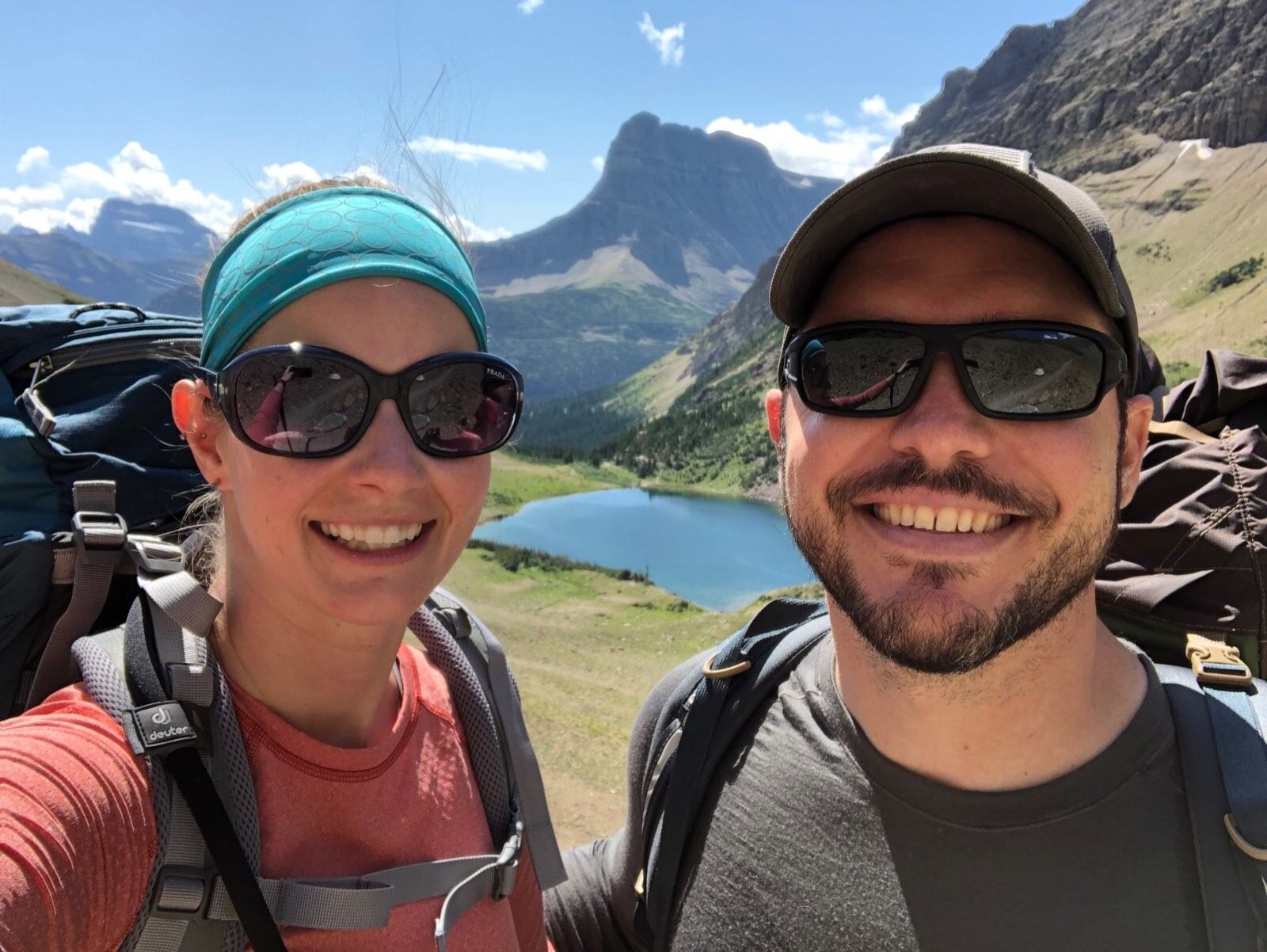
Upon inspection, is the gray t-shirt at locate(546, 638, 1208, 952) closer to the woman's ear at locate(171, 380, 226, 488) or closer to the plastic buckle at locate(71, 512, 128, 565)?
the woman's ear at locate(171, 380, 226, 488)

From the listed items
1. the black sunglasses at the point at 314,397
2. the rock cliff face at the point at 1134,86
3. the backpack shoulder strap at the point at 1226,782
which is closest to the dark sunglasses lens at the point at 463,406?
the black sunglasses at the point at 314,397

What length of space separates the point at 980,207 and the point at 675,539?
6439 cm

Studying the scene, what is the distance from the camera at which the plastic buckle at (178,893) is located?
5.17 feet

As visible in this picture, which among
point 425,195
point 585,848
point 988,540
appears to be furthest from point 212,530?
point 988,540

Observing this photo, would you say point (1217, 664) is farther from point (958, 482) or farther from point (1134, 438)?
point (958, 482)

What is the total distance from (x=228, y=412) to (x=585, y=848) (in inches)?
83.7

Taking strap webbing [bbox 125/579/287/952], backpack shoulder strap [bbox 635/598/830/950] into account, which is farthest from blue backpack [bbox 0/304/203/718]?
backpack shoulder strap [bbox 635/598/830/950]

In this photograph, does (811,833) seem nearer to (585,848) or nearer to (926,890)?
(926,890)

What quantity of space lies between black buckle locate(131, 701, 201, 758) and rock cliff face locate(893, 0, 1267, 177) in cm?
13214

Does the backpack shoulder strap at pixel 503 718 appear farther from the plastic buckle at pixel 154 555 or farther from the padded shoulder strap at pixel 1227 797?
the padded shoulder strap at pixel 1227 797

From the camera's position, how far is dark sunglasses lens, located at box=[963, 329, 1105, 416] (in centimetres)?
198

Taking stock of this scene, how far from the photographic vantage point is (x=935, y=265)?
211 centimetres

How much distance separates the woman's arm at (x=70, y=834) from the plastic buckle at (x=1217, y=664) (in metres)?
2.43

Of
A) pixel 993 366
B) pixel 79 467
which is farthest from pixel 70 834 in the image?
pixel 993 366
